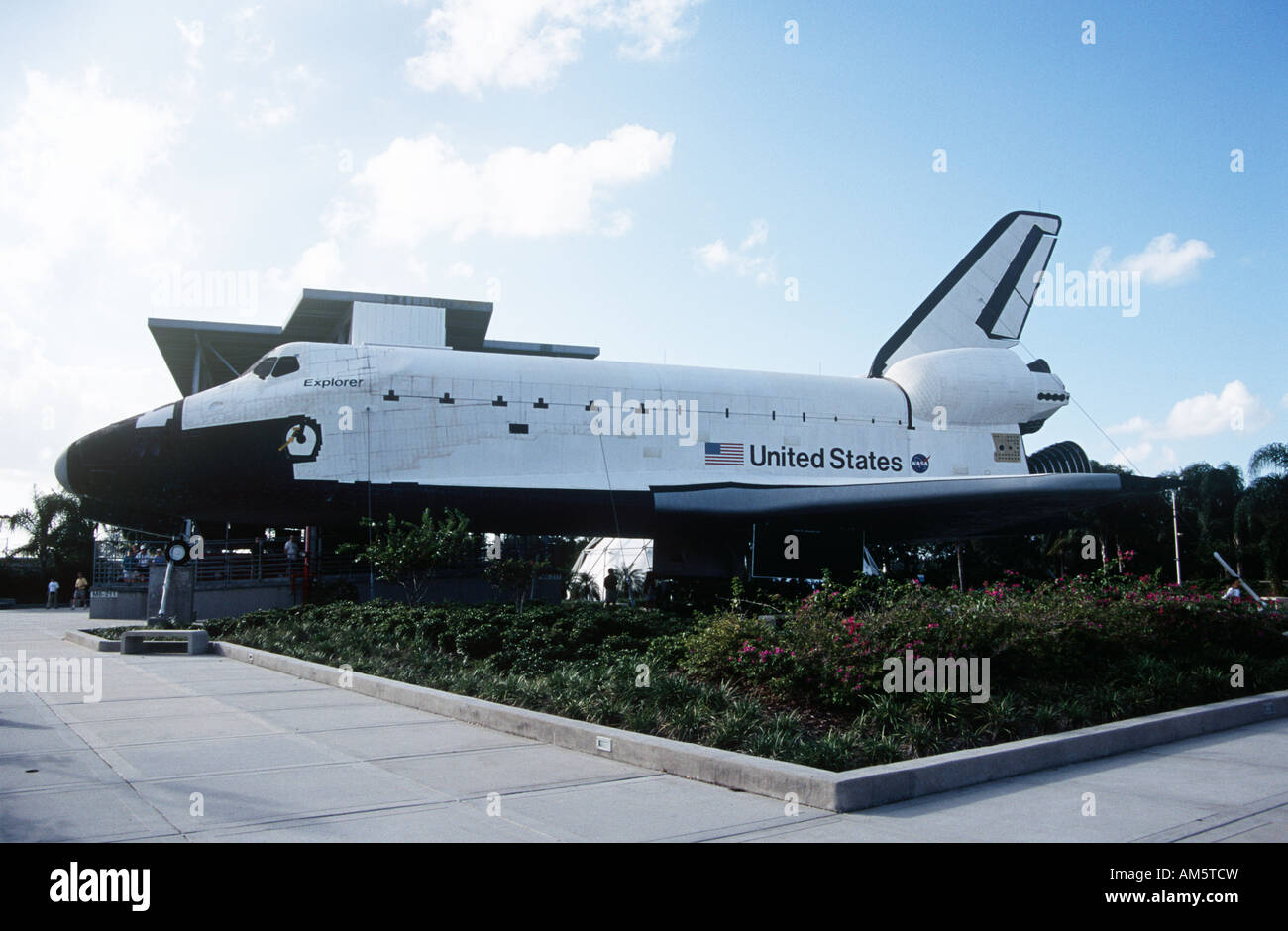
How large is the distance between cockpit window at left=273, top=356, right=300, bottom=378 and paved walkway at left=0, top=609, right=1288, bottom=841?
9196mm

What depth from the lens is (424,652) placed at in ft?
31.3

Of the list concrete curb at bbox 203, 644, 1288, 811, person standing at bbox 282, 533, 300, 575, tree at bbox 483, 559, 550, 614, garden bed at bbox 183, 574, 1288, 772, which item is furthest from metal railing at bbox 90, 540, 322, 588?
concrete curb at bbox 203, 644, 1288, 811

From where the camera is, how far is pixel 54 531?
43625mm

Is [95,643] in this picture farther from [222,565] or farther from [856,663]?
[856,663]

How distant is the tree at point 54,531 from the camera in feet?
140

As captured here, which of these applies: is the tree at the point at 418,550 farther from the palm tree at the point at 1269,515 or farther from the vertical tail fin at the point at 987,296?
the palm tree at the point at 1269,515

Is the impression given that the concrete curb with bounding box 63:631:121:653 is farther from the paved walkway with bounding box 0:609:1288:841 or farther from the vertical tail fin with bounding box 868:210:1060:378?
the vertical tail fin with bounding box 868:210:1060:378

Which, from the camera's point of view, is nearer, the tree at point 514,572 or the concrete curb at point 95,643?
the concrete curb at point 95,643

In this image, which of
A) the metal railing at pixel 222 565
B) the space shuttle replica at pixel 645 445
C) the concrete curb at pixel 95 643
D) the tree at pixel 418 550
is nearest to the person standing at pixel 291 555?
the metal railing at pixel 222 565

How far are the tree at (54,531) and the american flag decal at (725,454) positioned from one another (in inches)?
1434

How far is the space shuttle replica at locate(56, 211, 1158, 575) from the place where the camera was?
14836mm

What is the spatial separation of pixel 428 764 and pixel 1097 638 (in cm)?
571
